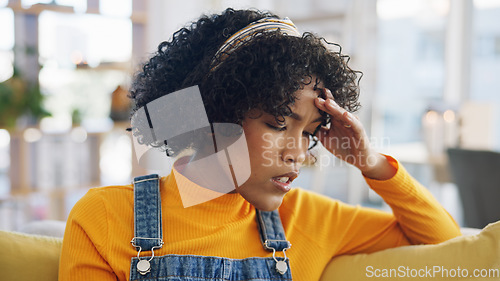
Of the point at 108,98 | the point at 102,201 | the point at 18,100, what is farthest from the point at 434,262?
the point at 108,98

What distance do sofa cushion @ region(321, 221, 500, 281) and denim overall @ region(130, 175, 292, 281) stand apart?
13cm

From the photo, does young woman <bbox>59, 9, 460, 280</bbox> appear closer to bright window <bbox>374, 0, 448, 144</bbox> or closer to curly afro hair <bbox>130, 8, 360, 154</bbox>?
curly afro hair <bbox>130, 8, 360, 154</bbox>

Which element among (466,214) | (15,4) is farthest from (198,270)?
(15,4)

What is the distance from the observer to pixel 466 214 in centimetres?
229

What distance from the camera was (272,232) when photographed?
0.99m

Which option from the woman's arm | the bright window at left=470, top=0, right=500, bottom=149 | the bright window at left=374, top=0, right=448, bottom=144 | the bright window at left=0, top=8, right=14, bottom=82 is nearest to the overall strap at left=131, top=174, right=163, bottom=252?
the woman's arm

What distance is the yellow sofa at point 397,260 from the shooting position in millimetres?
902

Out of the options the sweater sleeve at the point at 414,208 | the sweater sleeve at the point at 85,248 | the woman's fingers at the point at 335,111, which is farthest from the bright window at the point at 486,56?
the sweater sleeve at the point at 85,248

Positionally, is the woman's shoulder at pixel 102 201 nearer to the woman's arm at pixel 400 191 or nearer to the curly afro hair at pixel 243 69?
the curly afro hair at pixel 243 69

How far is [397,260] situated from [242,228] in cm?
32

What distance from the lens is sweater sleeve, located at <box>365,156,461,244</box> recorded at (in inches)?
40.1

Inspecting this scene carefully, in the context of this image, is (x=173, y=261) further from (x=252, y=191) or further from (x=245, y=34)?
(x=245, y=34)

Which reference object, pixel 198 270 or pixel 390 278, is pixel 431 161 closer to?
pixel 390 278

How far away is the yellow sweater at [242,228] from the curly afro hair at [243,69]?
196 mm
